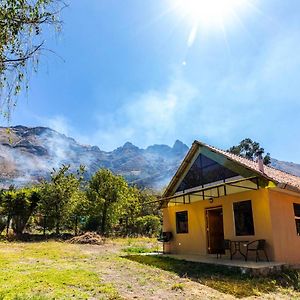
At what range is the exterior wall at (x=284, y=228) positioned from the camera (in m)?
11.0

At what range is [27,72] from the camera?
5059 mm

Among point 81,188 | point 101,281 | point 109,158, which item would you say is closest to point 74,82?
point 101,281

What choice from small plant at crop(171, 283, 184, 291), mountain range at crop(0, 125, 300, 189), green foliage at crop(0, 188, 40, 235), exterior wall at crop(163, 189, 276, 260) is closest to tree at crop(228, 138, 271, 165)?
green foliage at crop(0, 188, 40, 235)

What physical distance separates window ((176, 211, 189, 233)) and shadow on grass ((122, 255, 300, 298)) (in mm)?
3969

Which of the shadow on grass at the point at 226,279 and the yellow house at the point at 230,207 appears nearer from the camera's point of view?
the shadow on grass at the point at 226,279

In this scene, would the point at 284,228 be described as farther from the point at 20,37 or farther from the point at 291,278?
the point at 20,37

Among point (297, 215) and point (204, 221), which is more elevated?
point (297, 215)

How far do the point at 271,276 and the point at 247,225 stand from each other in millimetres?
2788

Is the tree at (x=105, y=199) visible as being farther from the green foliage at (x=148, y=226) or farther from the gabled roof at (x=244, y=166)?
the gabled roof at (x=244, y=166)

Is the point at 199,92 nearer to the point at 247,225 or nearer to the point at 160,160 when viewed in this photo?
the point at 247,225

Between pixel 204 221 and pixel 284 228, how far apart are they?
3713 mm

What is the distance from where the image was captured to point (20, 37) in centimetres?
495

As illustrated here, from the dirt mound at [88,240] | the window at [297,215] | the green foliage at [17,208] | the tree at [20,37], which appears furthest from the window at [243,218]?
the green foliage at [17,208]

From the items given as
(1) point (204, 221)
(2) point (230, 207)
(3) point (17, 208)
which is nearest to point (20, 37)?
(2) point (230, 207)
